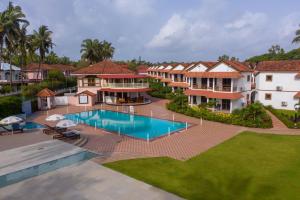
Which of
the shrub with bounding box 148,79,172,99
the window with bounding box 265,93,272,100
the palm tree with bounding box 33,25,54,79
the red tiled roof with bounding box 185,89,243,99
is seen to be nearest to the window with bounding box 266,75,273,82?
the window with bounding box 265,93,272,100

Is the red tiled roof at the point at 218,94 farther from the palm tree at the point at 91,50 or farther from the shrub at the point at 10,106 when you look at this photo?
the palm tree at the point at 91,50

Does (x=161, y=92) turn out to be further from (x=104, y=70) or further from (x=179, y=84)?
(x=104, y=70)

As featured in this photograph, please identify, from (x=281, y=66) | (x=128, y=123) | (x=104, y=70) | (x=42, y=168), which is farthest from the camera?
(x=104, y=70)

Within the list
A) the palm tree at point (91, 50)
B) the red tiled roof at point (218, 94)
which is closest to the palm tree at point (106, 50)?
the palm tree at point (91, 50)

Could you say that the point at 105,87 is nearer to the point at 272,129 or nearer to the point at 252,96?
the point at 252,96

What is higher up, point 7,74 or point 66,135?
point 7,74

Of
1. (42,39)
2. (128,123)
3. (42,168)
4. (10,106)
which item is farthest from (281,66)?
(42,39)

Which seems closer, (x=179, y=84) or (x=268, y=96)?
(x=268, y=96)
